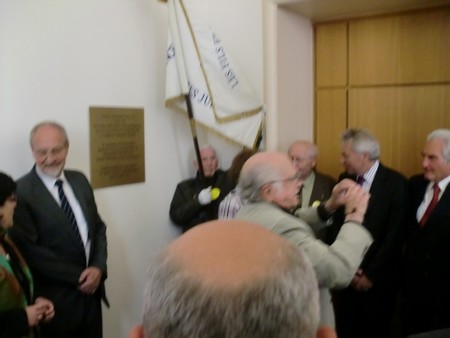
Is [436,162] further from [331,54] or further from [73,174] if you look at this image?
[73,174]

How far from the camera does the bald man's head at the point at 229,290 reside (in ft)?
1.85

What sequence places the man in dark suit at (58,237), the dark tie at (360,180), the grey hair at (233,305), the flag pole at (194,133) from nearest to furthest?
the grey hair at (233,305), the man in dark suit at (58,237), the dark tie at (360,180), the flag pole at (194,133)

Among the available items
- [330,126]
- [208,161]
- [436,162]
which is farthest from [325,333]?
[330,126]

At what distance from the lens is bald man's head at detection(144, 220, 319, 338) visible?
56 cm

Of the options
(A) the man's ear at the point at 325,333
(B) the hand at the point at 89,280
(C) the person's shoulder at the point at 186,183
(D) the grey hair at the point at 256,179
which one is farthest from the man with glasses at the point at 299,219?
(C) the person's shoulder at the point at 186,183

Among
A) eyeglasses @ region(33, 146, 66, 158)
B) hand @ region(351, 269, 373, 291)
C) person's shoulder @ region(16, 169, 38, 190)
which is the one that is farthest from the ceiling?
person's shoulder @ region(16, 169, 38, 190)

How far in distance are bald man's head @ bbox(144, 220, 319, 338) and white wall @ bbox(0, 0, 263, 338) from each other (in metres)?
1.53

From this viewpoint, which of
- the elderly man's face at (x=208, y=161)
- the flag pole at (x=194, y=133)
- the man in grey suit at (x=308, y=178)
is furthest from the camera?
the elderly man's face at (x=208, y=161)

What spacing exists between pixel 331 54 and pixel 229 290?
3136 millimetres

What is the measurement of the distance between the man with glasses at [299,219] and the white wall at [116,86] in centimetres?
63

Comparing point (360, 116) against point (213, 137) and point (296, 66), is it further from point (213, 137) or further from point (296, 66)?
point (213, 137)

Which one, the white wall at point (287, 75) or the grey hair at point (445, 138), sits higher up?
the white wall at point (287, 75)

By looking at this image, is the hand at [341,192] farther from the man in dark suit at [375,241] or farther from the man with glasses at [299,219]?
the man in dark suit at [375,241]

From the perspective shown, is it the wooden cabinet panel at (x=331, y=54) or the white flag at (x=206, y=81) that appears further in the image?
the wooden cabinet panel at (x=331, y=54)
